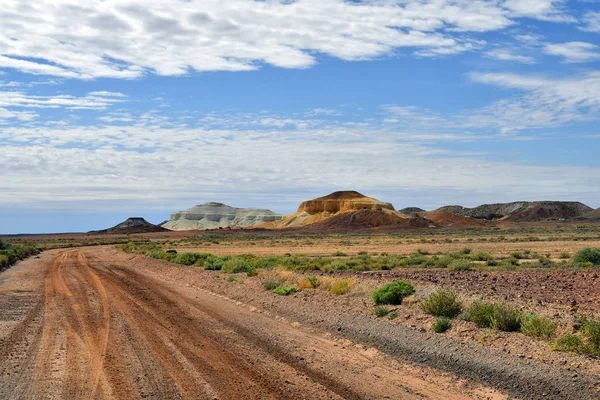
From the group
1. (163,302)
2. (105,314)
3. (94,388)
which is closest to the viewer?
(94,388)

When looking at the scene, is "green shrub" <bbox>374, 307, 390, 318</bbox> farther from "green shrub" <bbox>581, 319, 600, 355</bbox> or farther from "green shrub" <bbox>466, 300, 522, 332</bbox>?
"green shrub" <bbox>581, 319, 600, 355</bbox>

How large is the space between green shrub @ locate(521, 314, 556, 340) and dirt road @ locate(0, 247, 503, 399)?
7.81 ft

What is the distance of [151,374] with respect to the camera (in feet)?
34.4

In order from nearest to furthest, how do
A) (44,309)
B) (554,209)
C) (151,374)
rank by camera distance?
(151,374)
(44,309)
(554,209)

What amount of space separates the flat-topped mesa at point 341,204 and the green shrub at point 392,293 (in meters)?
156

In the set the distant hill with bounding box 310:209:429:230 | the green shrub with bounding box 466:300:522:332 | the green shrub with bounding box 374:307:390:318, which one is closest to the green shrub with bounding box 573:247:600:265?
the green shrub with bounding box 374:307:390:318

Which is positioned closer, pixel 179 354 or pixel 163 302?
pixel 179 354

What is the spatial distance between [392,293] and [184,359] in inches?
308

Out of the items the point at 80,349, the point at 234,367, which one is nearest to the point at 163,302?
the point at 80,349

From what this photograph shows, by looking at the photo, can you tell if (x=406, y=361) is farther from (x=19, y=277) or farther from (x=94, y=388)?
(x=19, y=277)

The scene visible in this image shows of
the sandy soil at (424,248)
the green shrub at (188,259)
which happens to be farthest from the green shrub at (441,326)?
the sandy soil at (424,248)

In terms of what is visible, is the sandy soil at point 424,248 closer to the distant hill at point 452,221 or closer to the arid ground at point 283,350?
the arid ground at point 283,350

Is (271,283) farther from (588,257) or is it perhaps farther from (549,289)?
(588,257)

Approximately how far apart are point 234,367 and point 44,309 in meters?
10.7
